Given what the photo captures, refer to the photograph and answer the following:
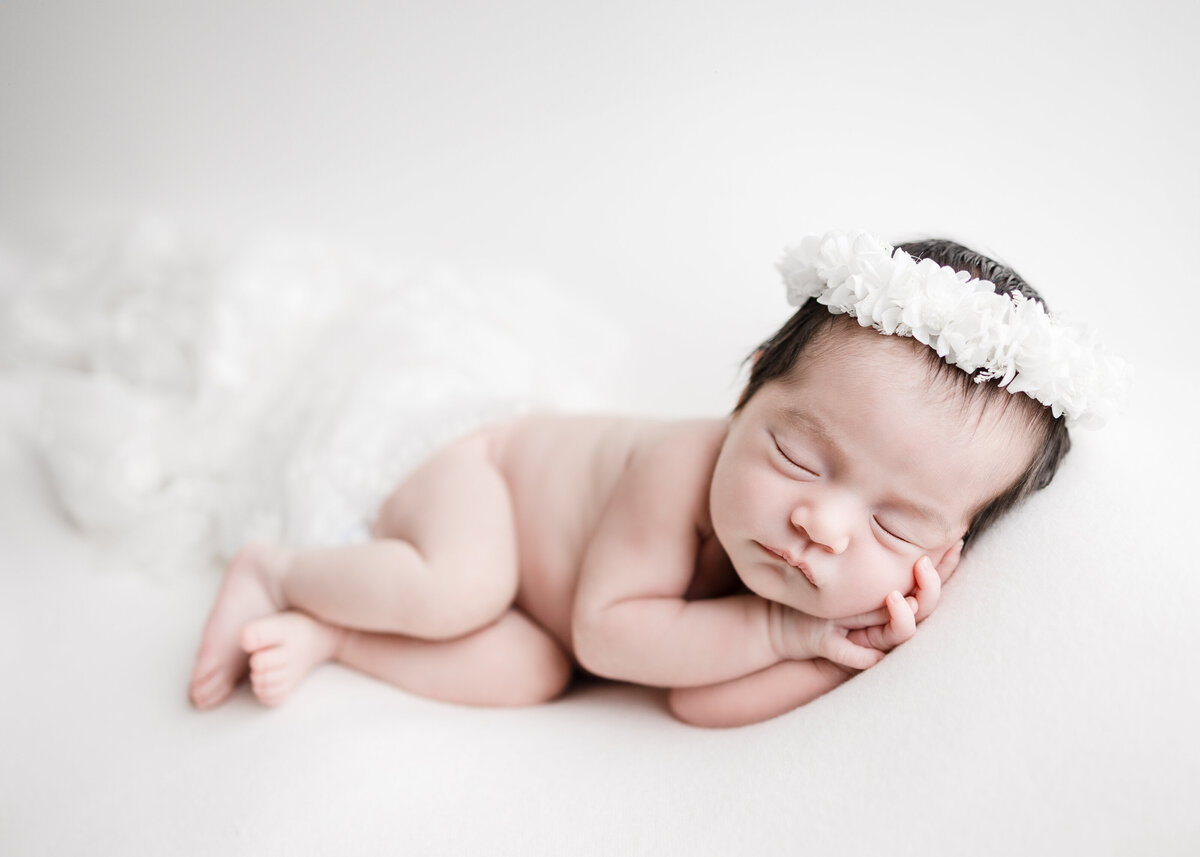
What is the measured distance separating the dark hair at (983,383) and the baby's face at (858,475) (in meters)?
0.02

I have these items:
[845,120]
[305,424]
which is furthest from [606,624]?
[845,120]

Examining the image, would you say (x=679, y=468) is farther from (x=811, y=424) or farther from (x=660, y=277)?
(x=660, y=277)

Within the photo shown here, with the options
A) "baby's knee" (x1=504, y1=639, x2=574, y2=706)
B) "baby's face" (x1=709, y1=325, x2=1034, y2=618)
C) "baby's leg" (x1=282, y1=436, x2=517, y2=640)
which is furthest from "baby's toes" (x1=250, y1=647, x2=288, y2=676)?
"baby's face" (x1=709, y1=325, x2=1034, y2=618)

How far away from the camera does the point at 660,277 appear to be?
87.6 inches

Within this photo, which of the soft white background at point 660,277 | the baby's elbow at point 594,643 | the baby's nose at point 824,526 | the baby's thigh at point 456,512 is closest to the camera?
the soft white background at point 660,277

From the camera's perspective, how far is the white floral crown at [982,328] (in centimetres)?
107

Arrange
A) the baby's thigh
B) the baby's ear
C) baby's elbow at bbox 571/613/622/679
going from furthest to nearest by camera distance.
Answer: the baby's thigh → baby's elbow at bbox 571/613/622/679 → the baby's ear

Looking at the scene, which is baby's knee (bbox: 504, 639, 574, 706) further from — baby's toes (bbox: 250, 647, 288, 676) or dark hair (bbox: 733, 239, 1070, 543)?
dark hair (bbox: 733, 239, 1070, 543)

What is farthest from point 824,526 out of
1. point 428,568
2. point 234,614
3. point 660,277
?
point 660,277

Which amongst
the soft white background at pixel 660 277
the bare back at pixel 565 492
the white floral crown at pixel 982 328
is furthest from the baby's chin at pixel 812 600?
the white floral crown at pixel 982 328

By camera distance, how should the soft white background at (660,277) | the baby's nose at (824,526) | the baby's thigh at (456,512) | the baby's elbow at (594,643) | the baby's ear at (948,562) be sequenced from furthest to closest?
the baby's thigh at (456,512) → the baby's elbow at (594,643) → the baby's ear at (948,562) → the baby's nose at (824,526) → the soft white background at (660,277)

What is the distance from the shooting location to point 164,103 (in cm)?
194

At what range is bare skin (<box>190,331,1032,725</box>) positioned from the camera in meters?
1.14

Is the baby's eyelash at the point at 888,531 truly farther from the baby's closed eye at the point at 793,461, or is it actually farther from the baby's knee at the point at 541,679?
the baby's knee at the point at 541,679
